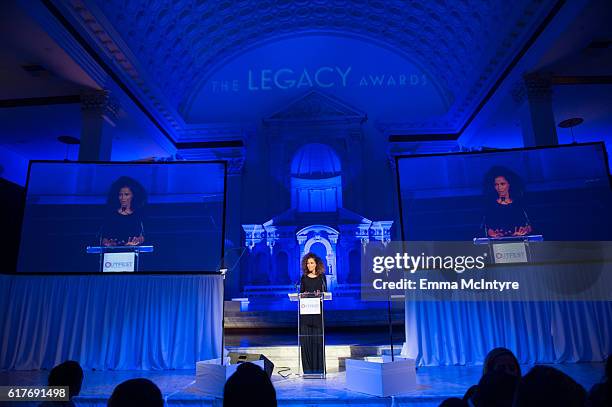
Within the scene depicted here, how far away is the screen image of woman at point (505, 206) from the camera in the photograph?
6395 millimetres

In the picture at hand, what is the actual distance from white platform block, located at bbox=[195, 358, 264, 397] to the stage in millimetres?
102

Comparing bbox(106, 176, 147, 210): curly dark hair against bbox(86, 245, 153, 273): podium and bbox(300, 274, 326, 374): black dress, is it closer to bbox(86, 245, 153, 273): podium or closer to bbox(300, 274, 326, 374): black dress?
bbox(86, 245, 153, 273): podium

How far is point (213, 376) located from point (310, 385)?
1190 mm

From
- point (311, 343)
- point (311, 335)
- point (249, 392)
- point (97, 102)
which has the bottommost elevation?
point (311, 343)

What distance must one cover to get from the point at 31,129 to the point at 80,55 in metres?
5.38

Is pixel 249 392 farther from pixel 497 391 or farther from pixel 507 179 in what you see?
pixel 507 179

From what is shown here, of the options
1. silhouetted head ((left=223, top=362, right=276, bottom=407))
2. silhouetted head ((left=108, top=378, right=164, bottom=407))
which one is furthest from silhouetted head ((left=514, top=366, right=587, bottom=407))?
silhouetted head ((left=108, top=378, right=164, bottom=407))

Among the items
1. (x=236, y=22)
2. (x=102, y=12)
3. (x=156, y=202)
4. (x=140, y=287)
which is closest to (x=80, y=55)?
(x=102, y=12)

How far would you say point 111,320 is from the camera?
6.61 metres

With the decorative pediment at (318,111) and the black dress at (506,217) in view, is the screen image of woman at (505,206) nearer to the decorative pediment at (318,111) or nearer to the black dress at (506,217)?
the black dress at (506,217)

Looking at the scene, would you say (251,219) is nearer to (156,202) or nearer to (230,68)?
(230,68)

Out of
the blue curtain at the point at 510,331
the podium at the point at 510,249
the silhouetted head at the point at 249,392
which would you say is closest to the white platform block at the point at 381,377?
the blue curtain at the point at 510,331

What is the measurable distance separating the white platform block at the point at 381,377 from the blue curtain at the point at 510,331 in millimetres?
1741

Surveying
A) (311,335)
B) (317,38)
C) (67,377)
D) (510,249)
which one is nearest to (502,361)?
(67,377)
